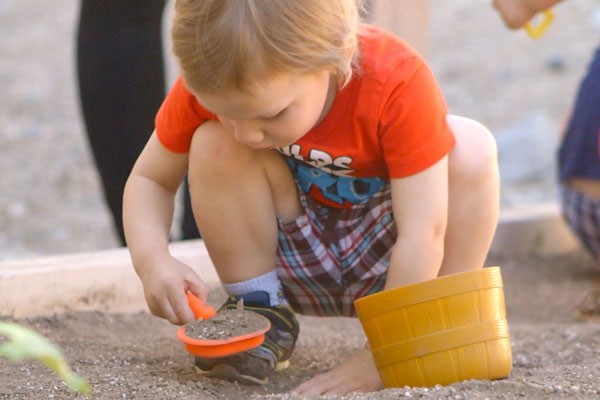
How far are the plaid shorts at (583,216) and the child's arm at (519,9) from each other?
55cm

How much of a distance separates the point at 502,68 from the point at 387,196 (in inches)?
115

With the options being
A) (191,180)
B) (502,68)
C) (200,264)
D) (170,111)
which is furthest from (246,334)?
(502,68)

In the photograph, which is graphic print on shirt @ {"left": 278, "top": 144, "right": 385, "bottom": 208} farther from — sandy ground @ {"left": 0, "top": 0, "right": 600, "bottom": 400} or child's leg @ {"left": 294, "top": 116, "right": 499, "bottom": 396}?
sandy ground @ {"left": 0, "top": 0, "right": 600, "bottom": 400}

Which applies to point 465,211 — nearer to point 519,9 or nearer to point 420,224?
point 420,224

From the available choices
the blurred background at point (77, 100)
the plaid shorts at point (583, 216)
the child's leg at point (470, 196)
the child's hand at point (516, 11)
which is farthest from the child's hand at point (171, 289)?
the plaid shorts at point (583, 216)

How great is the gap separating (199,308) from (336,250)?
29 centimetres

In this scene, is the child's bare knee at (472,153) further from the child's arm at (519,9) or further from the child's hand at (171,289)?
the child's arm at (519,9)

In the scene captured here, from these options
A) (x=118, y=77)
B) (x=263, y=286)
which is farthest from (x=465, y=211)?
(x=118, y=77)

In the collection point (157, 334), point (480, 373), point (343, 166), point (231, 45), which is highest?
point (231, 45)

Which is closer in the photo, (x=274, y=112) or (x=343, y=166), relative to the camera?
(x=274, y=112)

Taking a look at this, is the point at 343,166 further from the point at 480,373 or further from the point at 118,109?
the point at 118,109

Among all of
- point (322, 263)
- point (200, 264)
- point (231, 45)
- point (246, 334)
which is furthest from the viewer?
point (200, 264)

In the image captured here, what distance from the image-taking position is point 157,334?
1867 millimetres

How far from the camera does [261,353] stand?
1.53 m
